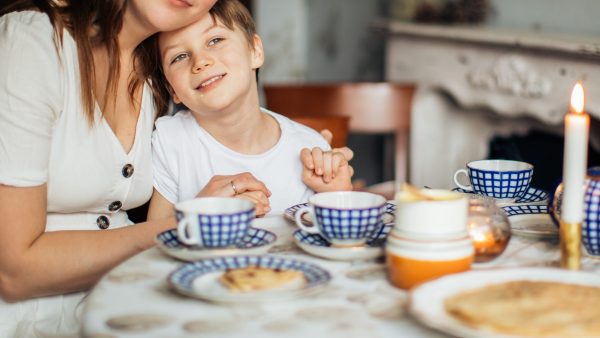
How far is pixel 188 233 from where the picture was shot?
1.15 meters

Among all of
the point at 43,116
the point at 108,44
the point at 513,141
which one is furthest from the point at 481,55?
the point at 43,116

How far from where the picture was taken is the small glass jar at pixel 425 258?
1036 mm

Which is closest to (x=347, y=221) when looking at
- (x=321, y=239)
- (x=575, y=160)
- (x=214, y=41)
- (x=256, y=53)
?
(x=321, y=239)

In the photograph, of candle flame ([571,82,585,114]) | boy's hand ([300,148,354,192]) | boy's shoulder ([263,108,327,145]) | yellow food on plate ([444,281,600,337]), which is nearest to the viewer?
yellow food on plate ([444,281,600,337])

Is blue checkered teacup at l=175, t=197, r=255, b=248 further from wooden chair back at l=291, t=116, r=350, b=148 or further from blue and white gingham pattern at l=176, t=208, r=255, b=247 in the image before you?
wooden chair back at l=291, t=116, r=350, b=148

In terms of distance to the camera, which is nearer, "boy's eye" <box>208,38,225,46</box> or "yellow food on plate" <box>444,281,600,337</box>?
"yellow food on plate" <box>444,281,600,337</box>

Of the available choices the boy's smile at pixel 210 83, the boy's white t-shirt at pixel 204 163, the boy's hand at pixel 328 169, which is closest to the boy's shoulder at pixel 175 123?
the boy's white t-shirt at pixel 204 163

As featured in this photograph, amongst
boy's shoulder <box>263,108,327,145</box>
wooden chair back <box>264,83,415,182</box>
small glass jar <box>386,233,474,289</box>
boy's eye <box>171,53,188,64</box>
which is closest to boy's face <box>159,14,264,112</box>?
boy's eye <box>171,53,188,64</box>

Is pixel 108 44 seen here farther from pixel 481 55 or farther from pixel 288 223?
pixel 481 55

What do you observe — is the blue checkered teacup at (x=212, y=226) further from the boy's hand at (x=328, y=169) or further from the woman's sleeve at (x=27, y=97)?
the boy's hand at (x=328, y=169)

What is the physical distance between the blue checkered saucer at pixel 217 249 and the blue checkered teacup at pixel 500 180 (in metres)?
0.41

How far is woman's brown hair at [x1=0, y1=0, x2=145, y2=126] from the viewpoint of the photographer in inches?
59.3

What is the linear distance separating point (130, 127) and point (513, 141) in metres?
2.12

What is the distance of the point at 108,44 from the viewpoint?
5.20 feet
